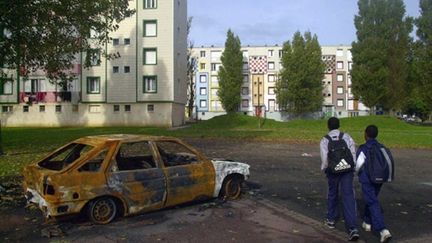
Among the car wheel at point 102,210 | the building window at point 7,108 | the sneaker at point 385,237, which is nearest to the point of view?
the sneaker at point 385,237

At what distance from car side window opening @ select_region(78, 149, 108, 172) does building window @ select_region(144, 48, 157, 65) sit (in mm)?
43265

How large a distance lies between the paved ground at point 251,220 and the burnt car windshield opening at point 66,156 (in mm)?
846

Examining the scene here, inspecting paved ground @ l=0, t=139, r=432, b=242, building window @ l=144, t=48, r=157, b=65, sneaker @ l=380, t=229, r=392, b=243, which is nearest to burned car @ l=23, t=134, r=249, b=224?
paved ground @ l=0, t=139, r=432, b=242

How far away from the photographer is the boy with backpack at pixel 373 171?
6.58 metres

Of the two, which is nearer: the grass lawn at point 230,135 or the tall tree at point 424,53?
the grass lawn at point 230,135

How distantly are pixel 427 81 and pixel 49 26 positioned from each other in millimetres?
46321

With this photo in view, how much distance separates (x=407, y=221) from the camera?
755cm

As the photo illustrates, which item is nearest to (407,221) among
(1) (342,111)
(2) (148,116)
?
(2) (148,116)

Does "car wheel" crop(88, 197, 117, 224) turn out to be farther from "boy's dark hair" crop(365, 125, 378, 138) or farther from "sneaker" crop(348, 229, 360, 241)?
"boy's dark hair" crop(365, 125, 378, 138)

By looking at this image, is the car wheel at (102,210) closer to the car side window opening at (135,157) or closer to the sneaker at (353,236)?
the car side window opening at (135,157)

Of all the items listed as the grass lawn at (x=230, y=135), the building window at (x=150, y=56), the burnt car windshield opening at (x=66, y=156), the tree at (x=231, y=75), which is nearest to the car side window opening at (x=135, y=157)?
the burnt car windshield opening at (x=66, y=156)

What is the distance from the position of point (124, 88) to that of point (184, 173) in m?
43.4

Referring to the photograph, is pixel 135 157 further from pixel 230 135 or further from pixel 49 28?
pixel 230 135

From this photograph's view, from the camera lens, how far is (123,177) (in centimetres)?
748
